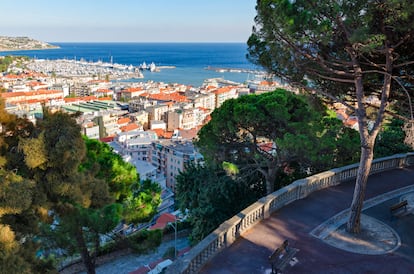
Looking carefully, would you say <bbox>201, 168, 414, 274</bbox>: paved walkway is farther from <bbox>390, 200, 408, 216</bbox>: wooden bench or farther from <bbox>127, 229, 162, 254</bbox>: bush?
<bbox>127, 229, 162, 254</bbox>: bush

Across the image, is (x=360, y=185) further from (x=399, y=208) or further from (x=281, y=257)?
(x=281, y=257)

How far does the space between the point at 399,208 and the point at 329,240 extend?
229 centimetres

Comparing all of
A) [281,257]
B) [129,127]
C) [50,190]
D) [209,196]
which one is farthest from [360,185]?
[129,127]

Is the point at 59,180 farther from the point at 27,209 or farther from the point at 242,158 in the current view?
the point at 242,158

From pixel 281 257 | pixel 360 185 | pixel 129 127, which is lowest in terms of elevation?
pixel 129 127

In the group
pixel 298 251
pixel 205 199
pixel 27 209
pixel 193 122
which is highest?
pixel 27 209

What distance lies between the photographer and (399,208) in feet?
26.8

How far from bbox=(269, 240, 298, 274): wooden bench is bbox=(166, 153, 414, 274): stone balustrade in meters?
0.98

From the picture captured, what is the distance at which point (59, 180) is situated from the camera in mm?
6332

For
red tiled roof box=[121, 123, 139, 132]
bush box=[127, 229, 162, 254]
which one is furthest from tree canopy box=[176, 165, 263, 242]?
red tiled roof box=[121, 123, 139, 132]

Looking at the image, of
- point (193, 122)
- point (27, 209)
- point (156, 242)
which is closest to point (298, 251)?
point (156, 242)

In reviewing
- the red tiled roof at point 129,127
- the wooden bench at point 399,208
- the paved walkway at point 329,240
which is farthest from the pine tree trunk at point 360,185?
the red tiled roof at point 129,127

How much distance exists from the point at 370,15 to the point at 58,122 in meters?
5.52

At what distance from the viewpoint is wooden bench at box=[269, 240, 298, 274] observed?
572 centimetres
